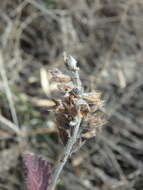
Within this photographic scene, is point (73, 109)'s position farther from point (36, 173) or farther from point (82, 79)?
point (82, 79)

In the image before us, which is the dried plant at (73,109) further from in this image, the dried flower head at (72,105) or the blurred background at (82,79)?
the blurred background at (82,79)

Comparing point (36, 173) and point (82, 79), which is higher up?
point (82, 79)

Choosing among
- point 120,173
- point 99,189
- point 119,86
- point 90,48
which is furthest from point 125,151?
point 90,48

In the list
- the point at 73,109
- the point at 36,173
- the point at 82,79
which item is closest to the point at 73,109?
the point at 73,109

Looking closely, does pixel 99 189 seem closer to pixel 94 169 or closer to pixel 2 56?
pixel 94 169

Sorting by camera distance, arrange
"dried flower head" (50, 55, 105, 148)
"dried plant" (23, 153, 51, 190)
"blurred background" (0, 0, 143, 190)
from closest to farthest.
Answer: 1. "dried flower head" (50, 55, 105, 148)
2. "dried plant" (23, 153, 51, 190)
3. "blurred background" (0, 0, 143, 190)

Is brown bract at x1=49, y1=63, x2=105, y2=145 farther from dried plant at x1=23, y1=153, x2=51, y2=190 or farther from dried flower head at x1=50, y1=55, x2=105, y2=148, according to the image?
dried plant at x1=23, y1=153, x2=51, y2=190

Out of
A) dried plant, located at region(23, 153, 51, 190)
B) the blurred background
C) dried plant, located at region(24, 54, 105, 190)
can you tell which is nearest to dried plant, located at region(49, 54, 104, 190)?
dried plant, located at region(24, 54, 105, 190)

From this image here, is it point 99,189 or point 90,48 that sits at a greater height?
point 90,48
